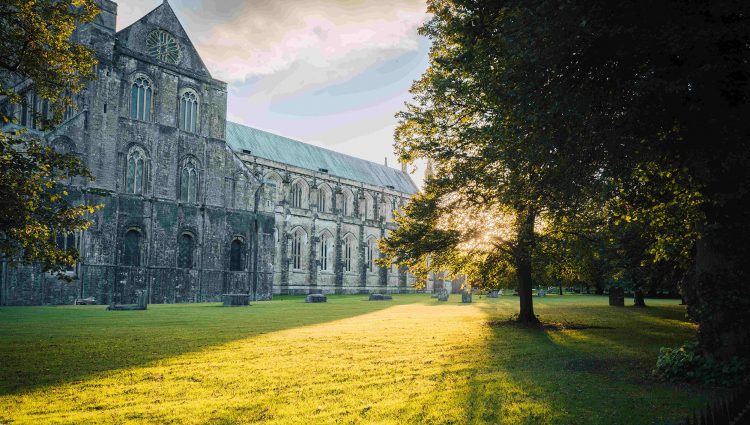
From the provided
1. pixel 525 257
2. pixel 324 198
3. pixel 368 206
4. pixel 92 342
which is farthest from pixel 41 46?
pixel 368 206

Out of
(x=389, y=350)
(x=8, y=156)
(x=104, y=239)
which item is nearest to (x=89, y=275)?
(x=104, y=239)

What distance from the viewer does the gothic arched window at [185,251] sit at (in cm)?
3294

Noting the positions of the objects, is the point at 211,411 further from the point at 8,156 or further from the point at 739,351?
A: the point at 739,351

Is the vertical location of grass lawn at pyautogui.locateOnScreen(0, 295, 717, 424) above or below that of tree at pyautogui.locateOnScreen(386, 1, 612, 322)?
below

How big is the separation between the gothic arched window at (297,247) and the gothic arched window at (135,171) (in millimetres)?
18330

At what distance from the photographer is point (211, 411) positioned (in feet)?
18.4

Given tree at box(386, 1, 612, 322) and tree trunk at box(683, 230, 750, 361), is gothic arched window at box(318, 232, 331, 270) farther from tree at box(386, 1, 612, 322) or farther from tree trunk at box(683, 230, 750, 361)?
tree trunk at box(683, 230, 750, 361)

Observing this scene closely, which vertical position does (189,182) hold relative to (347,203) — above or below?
below

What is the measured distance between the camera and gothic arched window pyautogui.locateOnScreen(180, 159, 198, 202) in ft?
111

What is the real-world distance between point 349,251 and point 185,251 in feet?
77.5

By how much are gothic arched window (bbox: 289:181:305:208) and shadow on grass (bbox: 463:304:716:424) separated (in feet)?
132

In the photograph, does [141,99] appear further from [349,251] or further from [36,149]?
[349,251]

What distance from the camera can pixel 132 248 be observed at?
30.7m

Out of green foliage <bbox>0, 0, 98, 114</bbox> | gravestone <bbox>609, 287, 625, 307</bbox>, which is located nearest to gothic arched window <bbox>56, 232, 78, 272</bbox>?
green foliage <bbox>0, 0, 98, 114</bbox>
